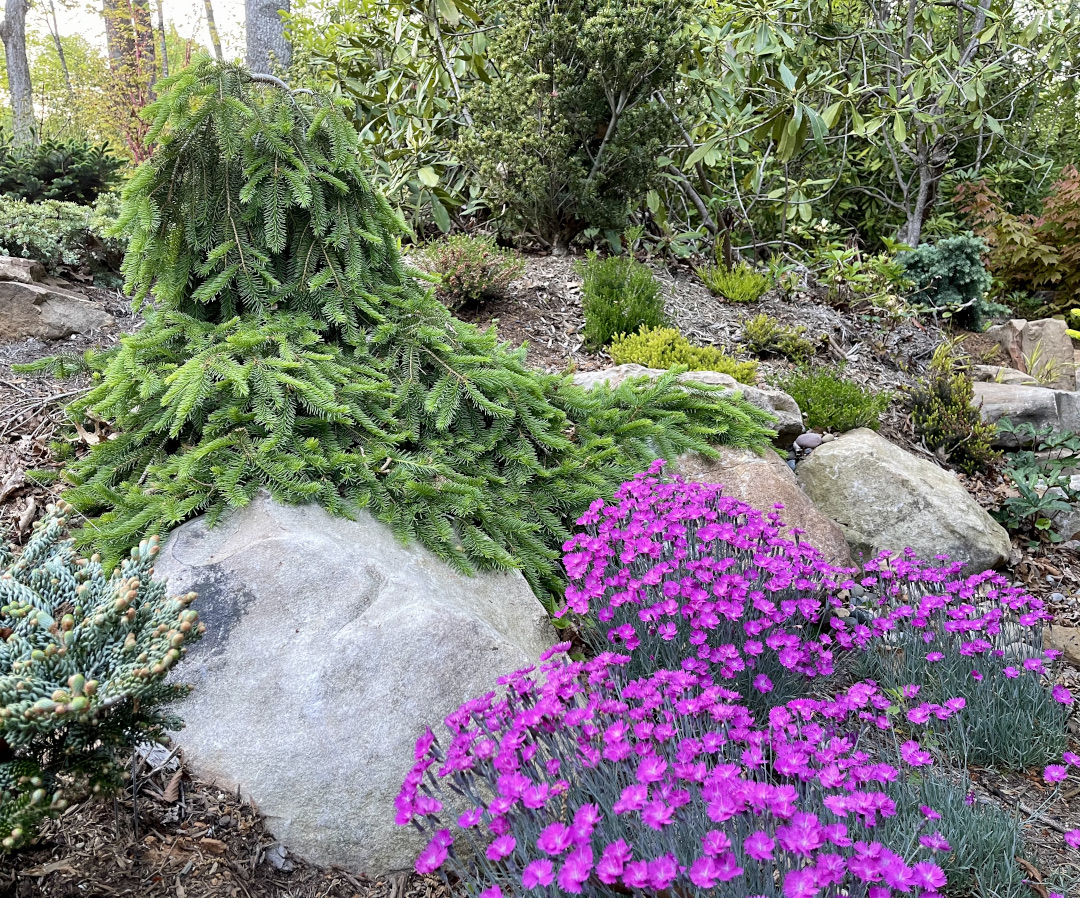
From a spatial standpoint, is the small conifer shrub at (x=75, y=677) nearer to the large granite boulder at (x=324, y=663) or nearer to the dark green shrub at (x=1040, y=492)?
the large granite boulder at (x=324, y=663)

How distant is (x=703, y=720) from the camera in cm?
212

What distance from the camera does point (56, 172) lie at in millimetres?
7176

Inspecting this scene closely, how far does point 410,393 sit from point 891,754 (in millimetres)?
2189

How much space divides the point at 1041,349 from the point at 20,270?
8.71m

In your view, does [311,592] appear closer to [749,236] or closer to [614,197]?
[614,197]

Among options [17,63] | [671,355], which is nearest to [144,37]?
[17,63]

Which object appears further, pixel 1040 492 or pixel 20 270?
pixel 20 270

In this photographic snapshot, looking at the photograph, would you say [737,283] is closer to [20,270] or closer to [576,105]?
[576,105]

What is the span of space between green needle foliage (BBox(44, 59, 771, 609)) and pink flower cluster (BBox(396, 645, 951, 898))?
107 centimetres

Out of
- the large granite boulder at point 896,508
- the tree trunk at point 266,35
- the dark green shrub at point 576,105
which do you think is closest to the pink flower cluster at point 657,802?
the large granite boulder at point 896,508

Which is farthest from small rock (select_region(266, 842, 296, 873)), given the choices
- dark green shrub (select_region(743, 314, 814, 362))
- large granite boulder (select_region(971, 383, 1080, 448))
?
→ large granite boulder (select_region(971, 383, 1080, 448))

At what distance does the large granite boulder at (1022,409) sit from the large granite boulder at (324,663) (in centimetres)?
447

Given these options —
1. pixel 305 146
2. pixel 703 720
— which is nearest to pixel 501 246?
pixel 305 146

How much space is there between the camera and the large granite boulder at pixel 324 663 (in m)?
2.12
